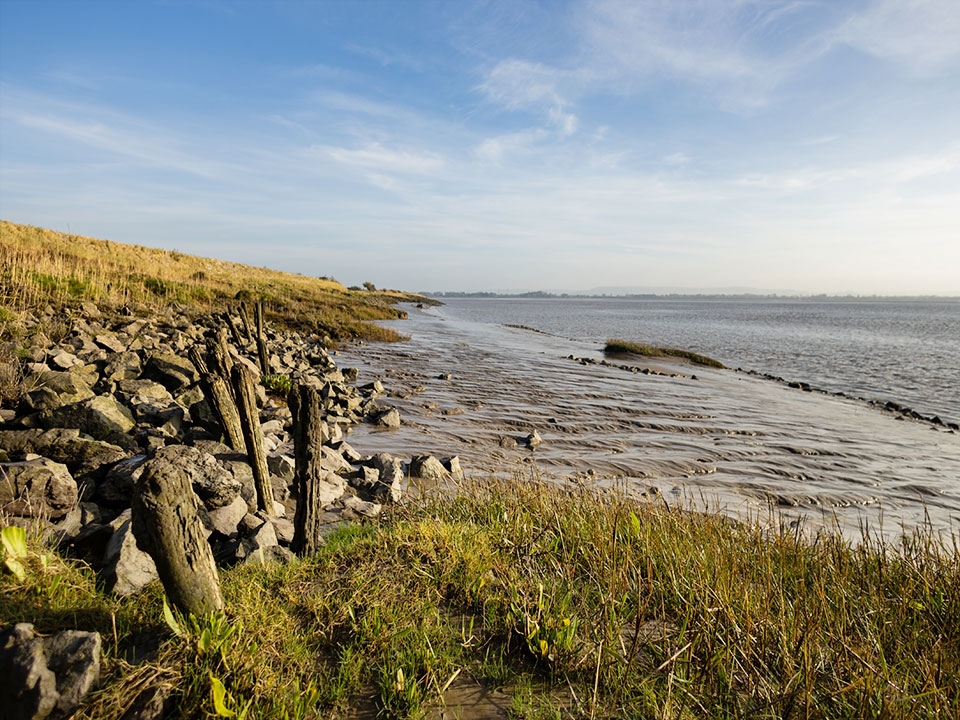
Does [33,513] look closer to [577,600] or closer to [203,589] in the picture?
[203,589]

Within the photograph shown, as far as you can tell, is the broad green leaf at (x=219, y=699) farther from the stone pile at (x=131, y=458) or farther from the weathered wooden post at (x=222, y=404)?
the weathered wooden post at (x=222, y=404)

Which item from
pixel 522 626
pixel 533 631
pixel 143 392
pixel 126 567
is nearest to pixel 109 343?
pixel 143 392

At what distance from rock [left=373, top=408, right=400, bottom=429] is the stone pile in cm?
4

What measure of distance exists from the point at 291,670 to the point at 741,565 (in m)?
4.23

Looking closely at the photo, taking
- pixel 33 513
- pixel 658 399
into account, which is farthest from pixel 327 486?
pixel 658 399

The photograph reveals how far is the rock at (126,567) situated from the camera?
3984 millimetres

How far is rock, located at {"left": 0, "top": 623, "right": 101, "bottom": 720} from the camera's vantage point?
2594 millimetres

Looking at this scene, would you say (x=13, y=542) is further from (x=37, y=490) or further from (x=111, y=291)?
(x=111, y=291)

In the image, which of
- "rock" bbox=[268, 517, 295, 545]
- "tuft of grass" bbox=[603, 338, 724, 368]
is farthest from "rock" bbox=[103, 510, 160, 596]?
"tuft of grass" bbox=[603, 338, 724, 368]

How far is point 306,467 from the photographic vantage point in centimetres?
508

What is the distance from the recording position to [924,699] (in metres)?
2.98

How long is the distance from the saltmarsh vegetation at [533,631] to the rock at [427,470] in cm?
326

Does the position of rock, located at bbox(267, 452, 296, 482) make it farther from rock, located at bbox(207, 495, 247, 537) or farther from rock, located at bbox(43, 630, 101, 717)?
rock, located at bbox(43, 630, 101, 717)


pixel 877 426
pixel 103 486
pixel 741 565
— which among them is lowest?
pixel 877 426
